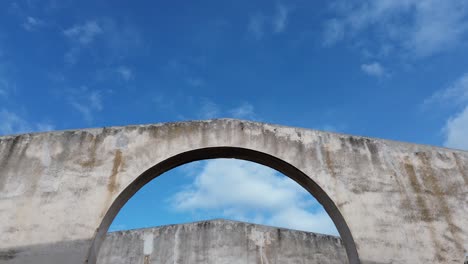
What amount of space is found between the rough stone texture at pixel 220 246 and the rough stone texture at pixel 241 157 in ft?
17.6

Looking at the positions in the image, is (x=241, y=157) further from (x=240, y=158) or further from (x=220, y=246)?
(x=220, y=246)

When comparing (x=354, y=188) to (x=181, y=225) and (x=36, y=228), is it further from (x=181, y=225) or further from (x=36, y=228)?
(x=181, y=225)

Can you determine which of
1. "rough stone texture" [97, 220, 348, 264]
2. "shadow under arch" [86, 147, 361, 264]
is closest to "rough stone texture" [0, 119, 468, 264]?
"shadow under arch" [86, 147, 361, 264]

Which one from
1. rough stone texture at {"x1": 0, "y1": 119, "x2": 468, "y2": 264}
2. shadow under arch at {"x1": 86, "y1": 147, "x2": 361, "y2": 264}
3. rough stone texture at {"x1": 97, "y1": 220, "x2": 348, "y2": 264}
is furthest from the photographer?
rough stone texture at {"x1": 97, "y1": 220, "x2": 348, "y2": 264}

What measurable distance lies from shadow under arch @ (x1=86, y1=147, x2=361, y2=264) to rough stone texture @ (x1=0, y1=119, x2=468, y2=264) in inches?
0.7

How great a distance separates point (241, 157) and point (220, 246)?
17.5ft

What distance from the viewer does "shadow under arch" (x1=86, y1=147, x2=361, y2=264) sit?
4.47m

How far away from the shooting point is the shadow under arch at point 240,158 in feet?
14.7

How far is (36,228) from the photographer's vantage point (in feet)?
14.0

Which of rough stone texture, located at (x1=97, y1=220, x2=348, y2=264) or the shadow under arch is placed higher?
rough stone texture, located at (x1=97, y1=220, x2=348, y2=264)

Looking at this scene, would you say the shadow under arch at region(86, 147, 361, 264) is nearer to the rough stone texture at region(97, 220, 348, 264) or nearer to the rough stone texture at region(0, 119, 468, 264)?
the rough stone texture at region(0, 119, 468, 264)

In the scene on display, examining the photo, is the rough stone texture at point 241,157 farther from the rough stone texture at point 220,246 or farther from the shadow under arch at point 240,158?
the rough stone texture at point 220,246

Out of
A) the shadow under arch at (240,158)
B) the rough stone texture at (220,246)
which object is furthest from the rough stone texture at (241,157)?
the rough stone texture at (220,246)

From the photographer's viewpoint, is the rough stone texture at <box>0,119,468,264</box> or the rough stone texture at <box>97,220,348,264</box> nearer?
the rough stone texture at <box>0,119,468,264</box>
